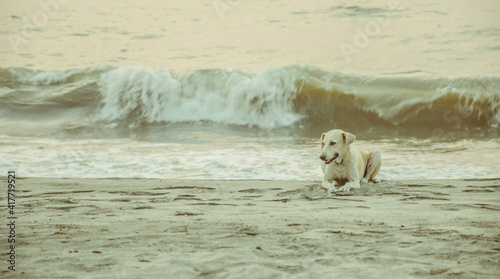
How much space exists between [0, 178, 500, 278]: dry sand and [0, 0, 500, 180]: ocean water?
1656 mm

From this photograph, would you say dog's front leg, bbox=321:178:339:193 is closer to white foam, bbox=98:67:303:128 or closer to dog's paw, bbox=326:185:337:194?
dog's paw, bbox=326:185:337:194

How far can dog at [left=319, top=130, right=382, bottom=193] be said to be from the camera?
639 cm

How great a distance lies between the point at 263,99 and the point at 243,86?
784mm

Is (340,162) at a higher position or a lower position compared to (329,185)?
higher

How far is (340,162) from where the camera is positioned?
653 centimetres

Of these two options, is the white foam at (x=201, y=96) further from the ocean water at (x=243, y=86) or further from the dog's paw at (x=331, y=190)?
the dog's paw at (x=331, y=190)

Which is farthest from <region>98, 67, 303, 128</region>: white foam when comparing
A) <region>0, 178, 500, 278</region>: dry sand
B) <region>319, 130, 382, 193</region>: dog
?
<region>0, 178, 500, 278</region>: dry sand

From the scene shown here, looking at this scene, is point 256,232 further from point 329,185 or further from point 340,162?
point 340,162

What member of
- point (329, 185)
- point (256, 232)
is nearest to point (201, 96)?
point (329, 185)

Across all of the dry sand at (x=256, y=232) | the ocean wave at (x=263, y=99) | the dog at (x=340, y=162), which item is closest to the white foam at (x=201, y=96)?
the ocean wave at (x=263, y=99)

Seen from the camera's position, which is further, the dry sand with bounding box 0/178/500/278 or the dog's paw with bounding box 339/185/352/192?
the dog's paw with bounding box 339/185/352/192

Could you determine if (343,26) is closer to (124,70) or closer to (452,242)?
(124,70)

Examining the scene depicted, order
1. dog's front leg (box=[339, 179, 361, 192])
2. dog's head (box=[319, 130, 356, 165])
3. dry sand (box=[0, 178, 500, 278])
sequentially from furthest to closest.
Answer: dog's head (box=[319, 130, 356, 165]) < dog's front leg (box=[339, 179, 361, 192]) < dry sand (box=[0, 178, 500, 278])

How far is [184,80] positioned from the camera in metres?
15.8
